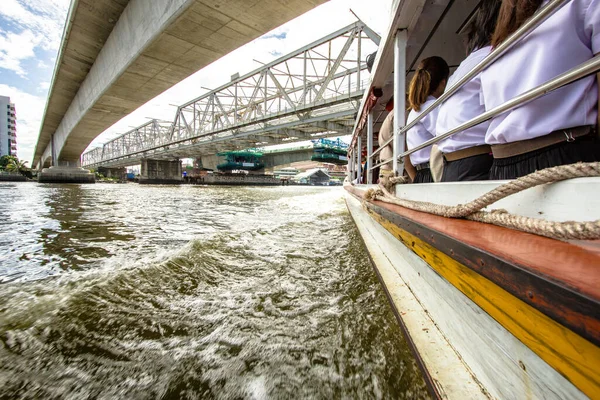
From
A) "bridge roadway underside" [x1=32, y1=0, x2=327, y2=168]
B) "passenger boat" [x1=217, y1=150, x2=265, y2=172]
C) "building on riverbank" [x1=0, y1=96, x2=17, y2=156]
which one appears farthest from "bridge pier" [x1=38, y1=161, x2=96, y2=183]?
"building on riverbank" [x1=0, y1=96, x2=17, y2=156]

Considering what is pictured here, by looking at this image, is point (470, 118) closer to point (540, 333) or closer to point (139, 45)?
point (540, 333)

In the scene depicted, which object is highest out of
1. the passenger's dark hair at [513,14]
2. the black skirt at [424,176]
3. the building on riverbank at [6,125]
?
the building on riverbank at [6,125]

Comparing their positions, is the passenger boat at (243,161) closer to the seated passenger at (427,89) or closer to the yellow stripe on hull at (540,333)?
the seated passenger at (427,89)

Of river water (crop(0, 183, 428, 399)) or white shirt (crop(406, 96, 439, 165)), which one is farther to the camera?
white shirt (crop(406, 96, 439, 165))

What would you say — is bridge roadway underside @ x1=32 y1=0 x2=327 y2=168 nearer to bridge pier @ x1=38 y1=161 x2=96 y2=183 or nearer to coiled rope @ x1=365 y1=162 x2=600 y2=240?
coiled rope @ x1=365 y1=162 x2=600 y2=240

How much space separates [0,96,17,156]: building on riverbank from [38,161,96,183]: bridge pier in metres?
85.0

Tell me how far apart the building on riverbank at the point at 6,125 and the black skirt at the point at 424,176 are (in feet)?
386

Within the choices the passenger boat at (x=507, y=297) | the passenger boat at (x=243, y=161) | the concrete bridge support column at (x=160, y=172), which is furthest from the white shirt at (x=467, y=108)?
the concrete bridge support column at (x=160, y=172)

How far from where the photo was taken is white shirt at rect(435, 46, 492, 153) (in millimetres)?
1447

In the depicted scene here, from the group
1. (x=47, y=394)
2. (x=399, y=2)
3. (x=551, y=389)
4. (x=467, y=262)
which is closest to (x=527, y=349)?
(x=551, y=389)

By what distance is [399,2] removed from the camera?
88.4 inches

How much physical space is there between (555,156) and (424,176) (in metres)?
1.56

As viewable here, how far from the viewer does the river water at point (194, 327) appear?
3.05 ft

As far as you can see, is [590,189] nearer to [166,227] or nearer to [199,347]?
[199,347]
